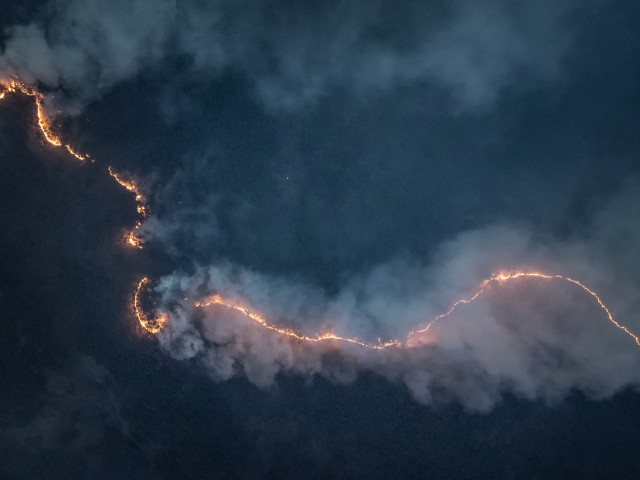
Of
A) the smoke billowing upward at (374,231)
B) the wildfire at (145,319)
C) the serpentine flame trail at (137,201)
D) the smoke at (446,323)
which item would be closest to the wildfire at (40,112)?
the smoke billowing upward at (374,231)

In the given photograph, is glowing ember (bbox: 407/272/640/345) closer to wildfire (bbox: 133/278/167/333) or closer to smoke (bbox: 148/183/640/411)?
smoke (bbox: 148/183/640/411)

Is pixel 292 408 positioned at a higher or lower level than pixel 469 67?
lower

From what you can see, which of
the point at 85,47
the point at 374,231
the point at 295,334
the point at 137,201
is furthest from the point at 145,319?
the point at 85,47

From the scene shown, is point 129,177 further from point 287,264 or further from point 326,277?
point 326,277

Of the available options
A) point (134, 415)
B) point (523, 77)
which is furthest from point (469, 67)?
point (134, 415)

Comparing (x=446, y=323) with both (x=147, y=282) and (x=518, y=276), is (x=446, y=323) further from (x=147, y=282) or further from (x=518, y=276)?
(x=147, y=282)

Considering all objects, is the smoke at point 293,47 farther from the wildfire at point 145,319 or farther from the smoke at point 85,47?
the wildfire at point 145,319
